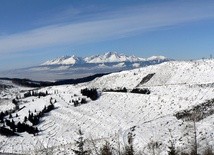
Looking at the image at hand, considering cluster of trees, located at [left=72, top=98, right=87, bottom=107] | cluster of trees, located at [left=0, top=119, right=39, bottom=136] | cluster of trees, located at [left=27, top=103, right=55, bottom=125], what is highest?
cluster of trees, located at [left=72, top=98, right=87, bottom=107]

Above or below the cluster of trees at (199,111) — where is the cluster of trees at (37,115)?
below

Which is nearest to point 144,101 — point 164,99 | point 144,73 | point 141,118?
point 164,99

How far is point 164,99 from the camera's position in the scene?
98750 mm

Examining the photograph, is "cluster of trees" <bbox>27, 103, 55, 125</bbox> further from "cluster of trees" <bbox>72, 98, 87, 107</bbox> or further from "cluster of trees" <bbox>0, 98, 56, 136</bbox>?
"cluster of trees" <bbox>72, 98, 87, 107</bbox>

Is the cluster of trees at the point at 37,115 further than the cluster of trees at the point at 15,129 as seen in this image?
Yes

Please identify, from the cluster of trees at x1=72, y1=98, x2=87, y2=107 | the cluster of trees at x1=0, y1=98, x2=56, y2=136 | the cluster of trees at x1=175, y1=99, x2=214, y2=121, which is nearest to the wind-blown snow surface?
the cluster of trees at x1=72, y1=98, x2=87, y2=107

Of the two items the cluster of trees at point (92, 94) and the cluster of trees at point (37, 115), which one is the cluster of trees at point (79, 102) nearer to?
the cluster of trees at point (92, 94)

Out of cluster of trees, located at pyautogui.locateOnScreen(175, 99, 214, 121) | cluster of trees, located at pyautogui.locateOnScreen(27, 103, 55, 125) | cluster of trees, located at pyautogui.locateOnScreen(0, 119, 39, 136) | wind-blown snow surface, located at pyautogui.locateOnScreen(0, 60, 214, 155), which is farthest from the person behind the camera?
cluster of trees, located at pyautogui.locateOnScreen(27, 103, 55, 125)

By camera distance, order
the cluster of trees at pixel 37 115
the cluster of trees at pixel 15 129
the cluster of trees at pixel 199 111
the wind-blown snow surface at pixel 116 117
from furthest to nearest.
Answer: the cluster of trees at pixel 37 115
the cluster of trees at pixel 15 129
the cluster of trees at pixel 199 111
the wind-blown snow surface at pixel 116 117

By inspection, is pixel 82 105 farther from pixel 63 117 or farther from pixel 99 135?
pixel 99 135

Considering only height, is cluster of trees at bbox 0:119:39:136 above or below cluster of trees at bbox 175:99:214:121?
below

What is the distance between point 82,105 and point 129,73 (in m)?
75.1

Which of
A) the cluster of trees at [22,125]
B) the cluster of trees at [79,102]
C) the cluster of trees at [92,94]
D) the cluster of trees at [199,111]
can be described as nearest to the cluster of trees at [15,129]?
the cluster of trees at [22,125]

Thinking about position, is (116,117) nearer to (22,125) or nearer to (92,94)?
(22,125)
